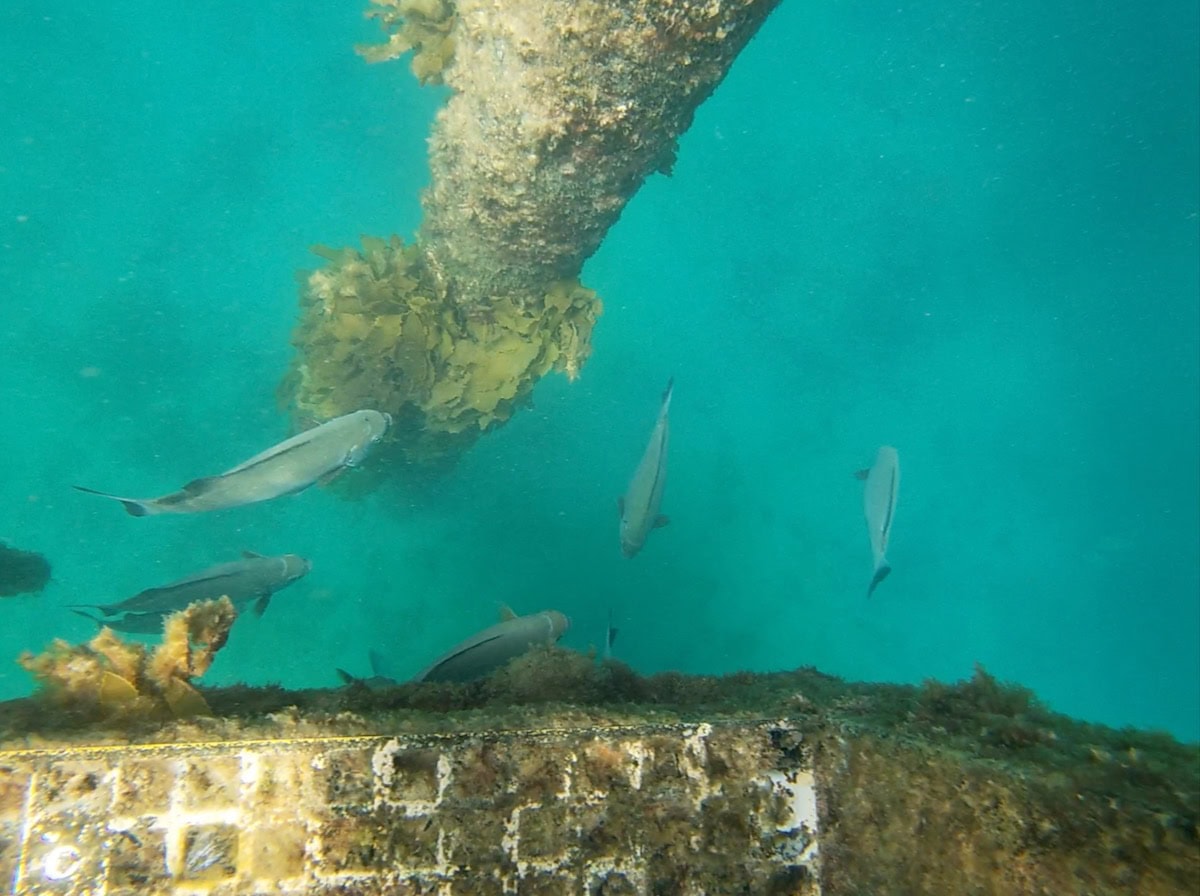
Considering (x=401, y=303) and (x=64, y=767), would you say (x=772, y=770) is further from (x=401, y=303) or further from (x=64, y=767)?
(x=401, y=303)

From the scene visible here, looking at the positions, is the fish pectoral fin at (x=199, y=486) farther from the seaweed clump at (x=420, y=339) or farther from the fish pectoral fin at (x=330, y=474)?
the seaweed clump at (x=420, y=339)

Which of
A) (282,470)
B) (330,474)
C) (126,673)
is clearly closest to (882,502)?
(330,474)

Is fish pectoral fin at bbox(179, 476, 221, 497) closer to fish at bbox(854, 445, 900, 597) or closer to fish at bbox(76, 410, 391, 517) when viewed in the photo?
fish at bbox(76, 410, 391, 517)

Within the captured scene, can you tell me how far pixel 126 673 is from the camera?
198 cm

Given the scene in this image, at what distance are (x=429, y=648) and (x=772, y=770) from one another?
35.2 feet

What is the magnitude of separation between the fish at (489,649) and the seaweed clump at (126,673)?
1237mm

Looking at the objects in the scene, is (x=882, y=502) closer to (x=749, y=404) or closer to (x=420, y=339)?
(x=420, y=339)

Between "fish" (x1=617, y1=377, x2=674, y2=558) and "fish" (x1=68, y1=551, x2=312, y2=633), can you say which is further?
"fish" (x1=617, y1=377, x2=674, y2=558)

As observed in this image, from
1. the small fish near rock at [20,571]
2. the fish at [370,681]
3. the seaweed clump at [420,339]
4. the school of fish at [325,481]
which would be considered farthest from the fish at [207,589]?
the seaweed clump at [420,339]

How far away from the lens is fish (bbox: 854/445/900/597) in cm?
474

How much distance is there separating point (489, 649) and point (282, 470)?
6.14ft

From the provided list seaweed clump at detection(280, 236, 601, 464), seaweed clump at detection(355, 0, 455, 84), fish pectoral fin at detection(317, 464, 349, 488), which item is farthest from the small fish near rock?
seaweed clump at detection(355, 0, 455, 84)

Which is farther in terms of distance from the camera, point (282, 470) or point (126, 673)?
point (282, 470)

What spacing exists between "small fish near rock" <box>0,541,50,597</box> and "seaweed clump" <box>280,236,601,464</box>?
10.2ft
